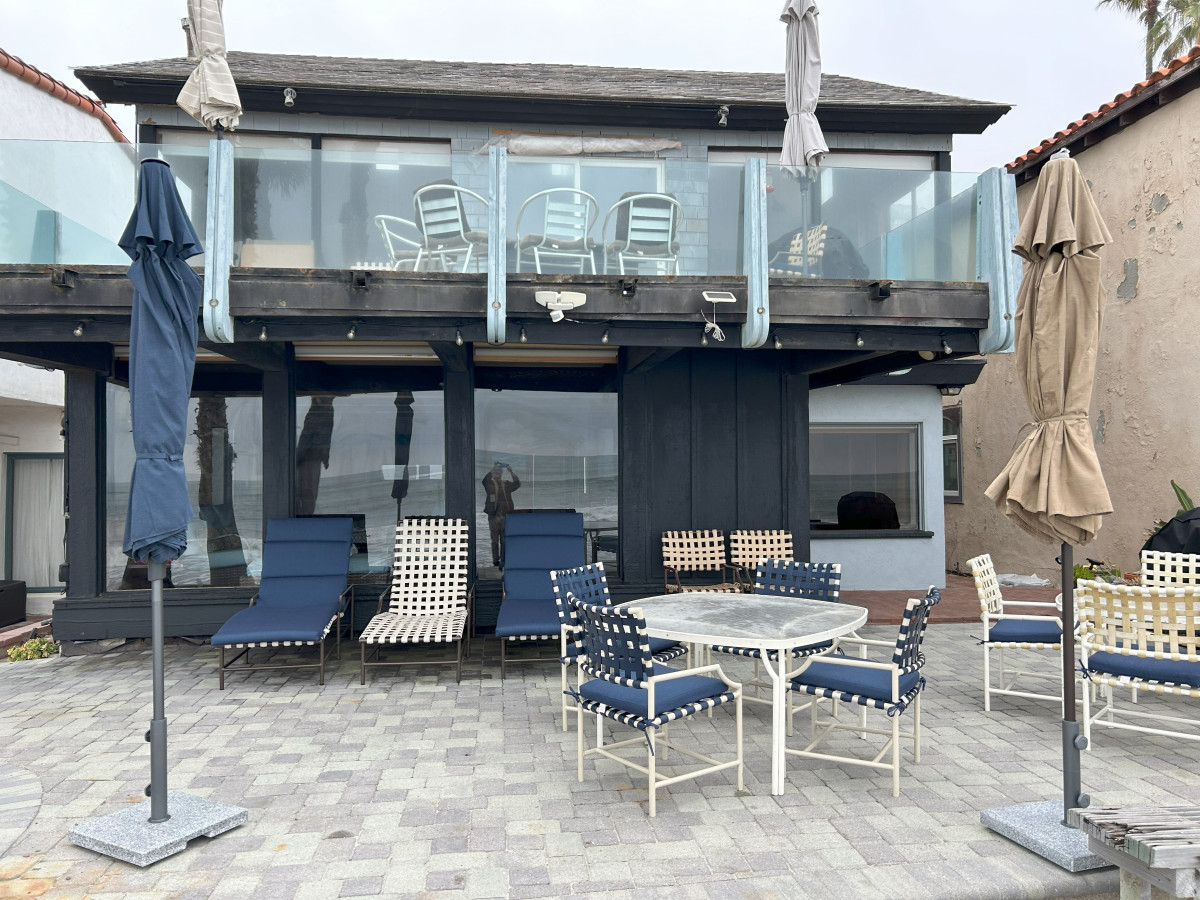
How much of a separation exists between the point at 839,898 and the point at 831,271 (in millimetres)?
4544

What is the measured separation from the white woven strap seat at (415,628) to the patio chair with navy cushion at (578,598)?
133 cm

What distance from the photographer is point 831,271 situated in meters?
6.09

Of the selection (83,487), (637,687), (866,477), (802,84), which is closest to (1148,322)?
(866,477)

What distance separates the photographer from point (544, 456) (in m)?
8.22

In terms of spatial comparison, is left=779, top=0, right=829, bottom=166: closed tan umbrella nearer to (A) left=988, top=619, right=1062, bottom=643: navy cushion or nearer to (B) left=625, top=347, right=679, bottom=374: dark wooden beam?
(B) left=625, top=347, right=679, bottom=374: dark wooden beam

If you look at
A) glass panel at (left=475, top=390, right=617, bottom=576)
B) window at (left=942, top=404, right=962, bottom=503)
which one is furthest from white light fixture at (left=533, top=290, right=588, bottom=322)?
window at (left=942, top=404, right=962, bottom=503)

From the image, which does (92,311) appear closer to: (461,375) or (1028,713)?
(461,375)

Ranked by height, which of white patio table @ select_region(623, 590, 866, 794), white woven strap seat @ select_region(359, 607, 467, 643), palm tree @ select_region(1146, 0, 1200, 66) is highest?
palm tree @ select_region(1146, 0, 1200, 66)

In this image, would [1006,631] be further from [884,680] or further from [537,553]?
[537,553]

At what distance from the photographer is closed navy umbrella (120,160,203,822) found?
11.6 ft

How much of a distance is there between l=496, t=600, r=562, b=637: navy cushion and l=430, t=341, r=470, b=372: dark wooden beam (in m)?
2.26

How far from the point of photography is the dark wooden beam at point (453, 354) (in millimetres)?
6594

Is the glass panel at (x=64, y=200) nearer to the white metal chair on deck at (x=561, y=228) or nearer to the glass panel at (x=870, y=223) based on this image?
the white metal chair on deck at (x=561, y=228)

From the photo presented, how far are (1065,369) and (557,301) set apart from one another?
341 centimetres
